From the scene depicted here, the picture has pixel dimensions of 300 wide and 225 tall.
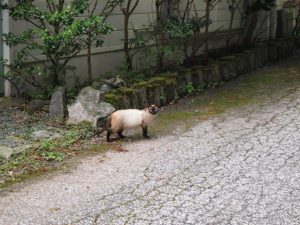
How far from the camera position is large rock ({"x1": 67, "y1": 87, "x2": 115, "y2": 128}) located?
22.3 feet

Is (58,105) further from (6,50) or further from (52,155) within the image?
(52,155)

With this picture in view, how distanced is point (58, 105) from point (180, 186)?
2.71m

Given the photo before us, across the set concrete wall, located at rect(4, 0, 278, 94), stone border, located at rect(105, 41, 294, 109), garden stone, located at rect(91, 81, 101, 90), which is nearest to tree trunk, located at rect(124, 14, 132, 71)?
concrete wall, located at rect(4, 0, 278, 94)

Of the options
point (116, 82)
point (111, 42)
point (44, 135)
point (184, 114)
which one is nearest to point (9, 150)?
point (44, 135)

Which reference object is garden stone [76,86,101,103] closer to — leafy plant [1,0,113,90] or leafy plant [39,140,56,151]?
leafy plant [1,0,113,90]

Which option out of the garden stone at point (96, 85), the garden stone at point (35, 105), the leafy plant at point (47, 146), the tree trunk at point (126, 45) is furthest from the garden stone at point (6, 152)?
the tree trunk at point (126, 45)

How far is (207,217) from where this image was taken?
13.9 feet

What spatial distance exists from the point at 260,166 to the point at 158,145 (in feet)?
4.37

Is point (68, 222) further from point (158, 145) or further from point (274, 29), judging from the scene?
point (274, 29)

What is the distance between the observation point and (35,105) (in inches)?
287

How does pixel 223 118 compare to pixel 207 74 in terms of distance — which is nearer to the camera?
pixel 223 118

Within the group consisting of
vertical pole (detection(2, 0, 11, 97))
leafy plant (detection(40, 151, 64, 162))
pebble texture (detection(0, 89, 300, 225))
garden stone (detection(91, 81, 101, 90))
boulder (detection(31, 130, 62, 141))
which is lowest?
pebble texture (detection(0, 89, 300, 225))

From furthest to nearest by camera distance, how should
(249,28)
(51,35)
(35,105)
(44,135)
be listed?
(249,28) → (35,105) → (51,35) → (44,135)

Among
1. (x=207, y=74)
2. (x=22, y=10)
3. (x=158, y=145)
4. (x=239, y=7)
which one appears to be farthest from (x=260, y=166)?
(x=239, y=7)
